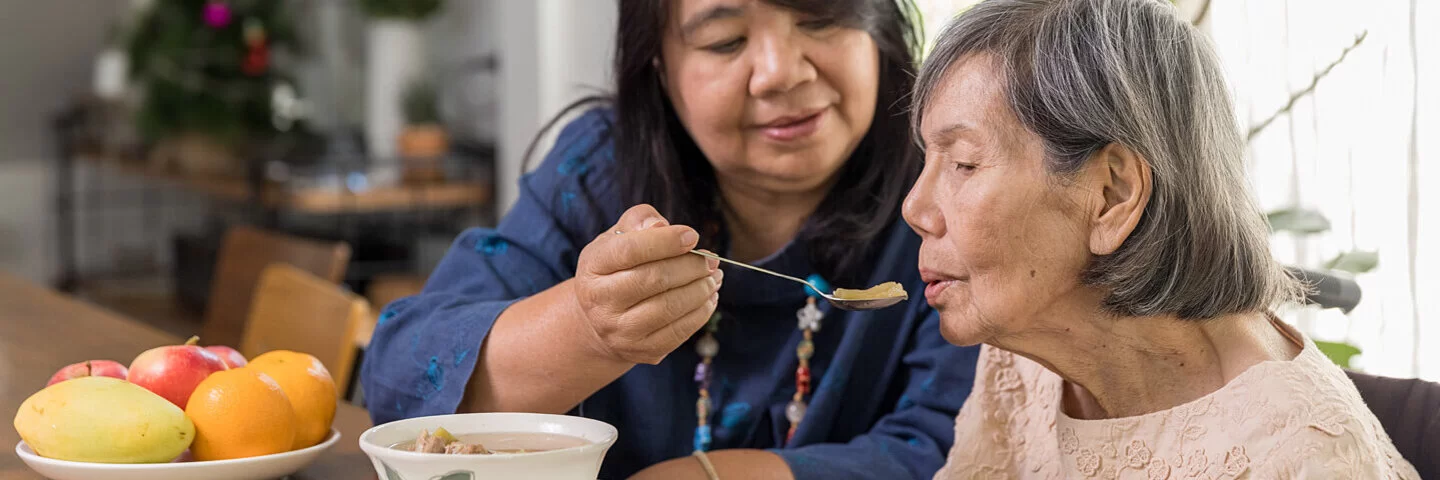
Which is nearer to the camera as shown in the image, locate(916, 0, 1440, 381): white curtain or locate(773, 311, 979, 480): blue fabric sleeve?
locate(773, 311, 979, 480): blue fabric sleeve

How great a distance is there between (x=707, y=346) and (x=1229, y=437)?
0.63 metres

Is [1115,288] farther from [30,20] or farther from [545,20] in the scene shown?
[30,20]

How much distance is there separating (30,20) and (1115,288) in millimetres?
5878

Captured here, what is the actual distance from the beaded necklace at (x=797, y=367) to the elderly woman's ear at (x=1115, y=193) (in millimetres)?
473

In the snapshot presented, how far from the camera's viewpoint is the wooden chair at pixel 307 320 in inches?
71.6

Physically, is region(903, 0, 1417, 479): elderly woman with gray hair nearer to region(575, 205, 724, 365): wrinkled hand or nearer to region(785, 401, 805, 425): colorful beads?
region(575, 205, 724, 365): wrinkled hand

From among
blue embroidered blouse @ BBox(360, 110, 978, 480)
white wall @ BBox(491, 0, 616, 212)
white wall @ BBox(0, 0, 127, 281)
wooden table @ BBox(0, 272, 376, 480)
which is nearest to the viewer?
wooden table @ BBox(0, 272, 376, 480)

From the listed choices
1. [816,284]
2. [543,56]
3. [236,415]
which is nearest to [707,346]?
[816,284]

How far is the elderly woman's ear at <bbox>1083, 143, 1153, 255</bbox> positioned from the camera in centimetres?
96

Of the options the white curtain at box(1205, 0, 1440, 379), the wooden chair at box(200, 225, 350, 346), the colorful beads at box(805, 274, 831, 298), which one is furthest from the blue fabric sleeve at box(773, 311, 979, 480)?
the wooden chair at box(200, 225, 350, 346)

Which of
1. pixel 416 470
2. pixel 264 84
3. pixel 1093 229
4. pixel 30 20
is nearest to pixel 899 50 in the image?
pixel 1093 229

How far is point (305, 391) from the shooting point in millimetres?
1114

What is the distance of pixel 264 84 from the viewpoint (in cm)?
475

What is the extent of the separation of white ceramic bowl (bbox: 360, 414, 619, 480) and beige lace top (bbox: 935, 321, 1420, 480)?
420 mm
